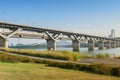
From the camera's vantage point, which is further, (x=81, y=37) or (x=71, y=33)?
(x=81, y=37)

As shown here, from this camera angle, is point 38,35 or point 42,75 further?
point 38,35

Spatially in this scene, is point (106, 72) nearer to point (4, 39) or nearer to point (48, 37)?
point (4, 39)

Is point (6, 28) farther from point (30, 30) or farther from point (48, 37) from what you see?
point (48, 37)

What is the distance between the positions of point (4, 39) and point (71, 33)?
53.0 metres

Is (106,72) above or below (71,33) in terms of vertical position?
below

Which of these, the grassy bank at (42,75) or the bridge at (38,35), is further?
the bridge at (38,35)

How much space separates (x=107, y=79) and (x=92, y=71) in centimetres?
487

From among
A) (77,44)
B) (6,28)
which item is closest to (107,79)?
(6,28)

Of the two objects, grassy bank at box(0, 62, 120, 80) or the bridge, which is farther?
the bridge

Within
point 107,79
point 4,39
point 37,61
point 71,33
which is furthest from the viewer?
point 71,33

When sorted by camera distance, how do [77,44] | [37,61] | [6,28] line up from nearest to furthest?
[37,61]
[6,28]
[77,44]

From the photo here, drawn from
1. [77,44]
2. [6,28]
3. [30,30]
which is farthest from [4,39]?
[77,44]

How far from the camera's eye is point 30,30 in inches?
4156

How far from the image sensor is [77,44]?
141 m
